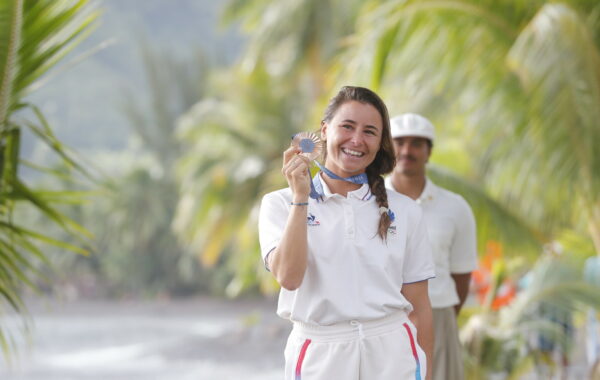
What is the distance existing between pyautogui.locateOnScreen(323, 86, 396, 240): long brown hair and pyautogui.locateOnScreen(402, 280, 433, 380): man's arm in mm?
206

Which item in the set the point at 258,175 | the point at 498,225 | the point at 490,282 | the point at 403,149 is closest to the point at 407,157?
the point at 403,149

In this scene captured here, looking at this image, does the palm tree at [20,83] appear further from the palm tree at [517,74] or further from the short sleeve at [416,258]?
the palm tree at [517,74]

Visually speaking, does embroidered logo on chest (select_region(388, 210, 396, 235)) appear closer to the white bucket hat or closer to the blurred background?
the white bucket hat

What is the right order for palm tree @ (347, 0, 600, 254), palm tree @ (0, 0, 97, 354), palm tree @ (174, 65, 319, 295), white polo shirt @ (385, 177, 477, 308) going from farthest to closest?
palm tree @ (174, 65, 319, 295), palm tree @ (347, 0, 600, 254), white polo shirt @ (385, 177, 477, 308), palm tree @ (0, 0, 97, 354)

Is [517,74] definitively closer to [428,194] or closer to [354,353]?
[428,194]

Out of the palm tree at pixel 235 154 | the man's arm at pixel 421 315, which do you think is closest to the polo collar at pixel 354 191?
the man's arm at pixel 421 315

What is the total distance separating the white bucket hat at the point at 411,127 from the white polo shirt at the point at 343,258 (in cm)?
121

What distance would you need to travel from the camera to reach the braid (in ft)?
6.89

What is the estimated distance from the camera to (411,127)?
3.37 m

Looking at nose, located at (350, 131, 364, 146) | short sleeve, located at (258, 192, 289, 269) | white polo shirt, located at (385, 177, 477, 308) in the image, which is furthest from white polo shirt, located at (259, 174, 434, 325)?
white polo shirt, located at (385, 177, 477, 308)

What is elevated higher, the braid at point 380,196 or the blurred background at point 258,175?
the blurred background at point 258,175

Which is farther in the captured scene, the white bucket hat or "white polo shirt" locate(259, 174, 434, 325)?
the white bucket hat

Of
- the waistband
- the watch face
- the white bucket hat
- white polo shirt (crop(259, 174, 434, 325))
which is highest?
the white bucket hat

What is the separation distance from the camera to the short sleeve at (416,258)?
7.21 ft
